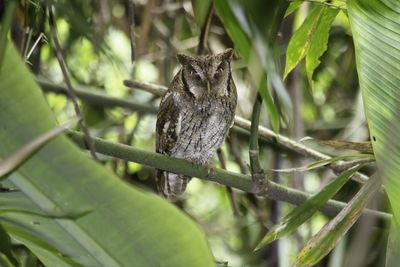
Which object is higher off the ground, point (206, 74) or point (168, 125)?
point (206, 74)

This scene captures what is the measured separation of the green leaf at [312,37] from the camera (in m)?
1.44

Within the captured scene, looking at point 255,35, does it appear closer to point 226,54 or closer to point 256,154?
point 256,154

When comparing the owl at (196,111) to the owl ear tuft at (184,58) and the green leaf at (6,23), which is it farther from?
the green leaf at (6,23)

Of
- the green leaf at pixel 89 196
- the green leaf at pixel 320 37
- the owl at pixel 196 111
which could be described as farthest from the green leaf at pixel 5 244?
the owl at pixel 196 111

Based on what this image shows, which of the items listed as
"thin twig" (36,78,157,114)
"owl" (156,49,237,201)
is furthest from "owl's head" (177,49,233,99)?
"thin twig" (36,78,157,114)

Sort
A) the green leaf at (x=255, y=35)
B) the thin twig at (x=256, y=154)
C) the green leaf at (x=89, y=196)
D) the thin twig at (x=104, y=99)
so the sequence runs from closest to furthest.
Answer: the green leaf at (x=255, y=35), the green leaf at (x=89, y=196), the thin twig at (x=256, y=154), the thin twig at (x=104, y=99)

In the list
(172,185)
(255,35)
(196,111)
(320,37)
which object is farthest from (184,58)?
(255,35)

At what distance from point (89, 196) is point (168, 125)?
1.82 meters

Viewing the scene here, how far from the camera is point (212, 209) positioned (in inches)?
142

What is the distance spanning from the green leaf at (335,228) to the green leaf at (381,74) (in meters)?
0.37

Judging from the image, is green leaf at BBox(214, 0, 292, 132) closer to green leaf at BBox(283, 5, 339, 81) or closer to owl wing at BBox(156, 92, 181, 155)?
green leaf at BBox(283, 5, 339, 81)

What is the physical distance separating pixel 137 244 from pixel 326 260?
2.09m

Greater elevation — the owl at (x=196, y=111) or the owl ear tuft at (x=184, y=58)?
the owl ear tuft at (x=184, y=58)

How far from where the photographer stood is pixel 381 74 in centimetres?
94
